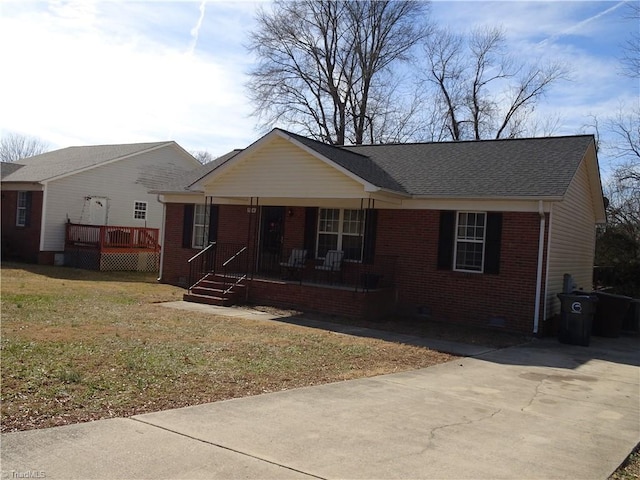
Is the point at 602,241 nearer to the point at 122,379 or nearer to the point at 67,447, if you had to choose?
the point at 122,379

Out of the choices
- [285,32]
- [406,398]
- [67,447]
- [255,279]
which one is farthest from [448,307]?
[285,32]

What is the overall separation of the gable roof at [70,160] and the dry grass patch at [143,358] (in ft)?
40.8

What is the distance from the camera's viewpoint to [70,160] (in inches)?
1129

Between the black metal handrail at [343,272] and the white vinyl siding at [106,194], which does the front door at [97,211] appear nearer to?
the white vinyl siding at [106,194]

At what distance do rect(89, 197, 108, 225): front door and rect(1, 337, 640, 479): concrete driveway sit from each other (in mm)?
22197

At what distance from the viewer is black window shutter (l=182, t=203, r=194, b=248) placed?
19844mm

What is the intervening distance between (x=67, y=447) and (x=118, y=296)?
11997 millimetres

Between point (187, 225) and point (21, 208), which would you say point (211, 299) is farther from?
point (21, 208)

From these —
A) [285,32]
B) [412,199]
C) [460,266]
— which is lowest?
[460,266]

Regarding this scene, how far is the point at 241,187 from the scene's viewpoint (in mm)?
16125

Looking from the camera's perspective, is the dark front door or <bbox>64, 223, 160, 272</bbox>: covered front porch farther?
<bbox>64, 223, 160, 272</bbox>: covered front porch

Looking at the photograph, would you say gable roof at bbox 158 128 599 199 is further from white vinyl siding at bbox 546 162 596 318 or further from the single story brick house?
white vinyl siding at bbox 546 162 596 318

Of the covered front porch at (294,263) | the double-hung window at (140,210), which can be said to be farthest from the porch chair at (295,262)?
the double-hung window at (140,210)

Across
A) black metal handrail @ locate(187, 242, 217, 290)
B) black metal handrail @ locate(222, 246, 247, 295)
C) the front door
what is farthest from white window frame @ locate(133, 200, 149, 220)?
black metal handrail @ locate(222, 246, 247, 295)
